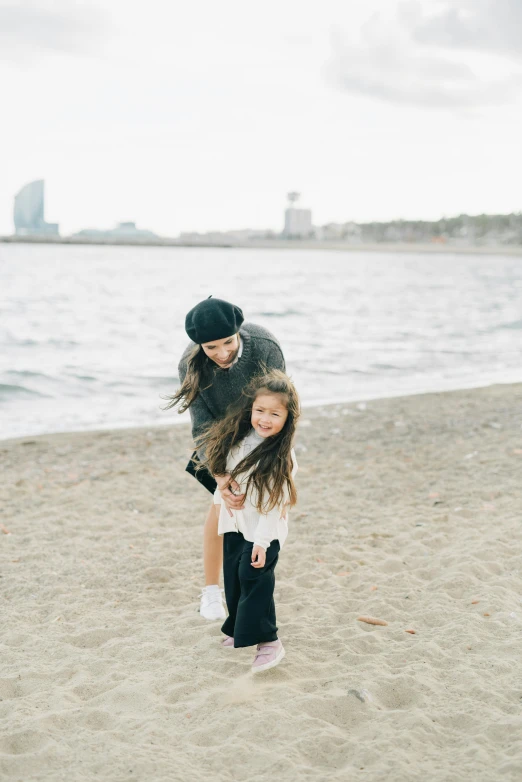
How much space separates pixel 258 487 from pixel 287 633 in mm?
938

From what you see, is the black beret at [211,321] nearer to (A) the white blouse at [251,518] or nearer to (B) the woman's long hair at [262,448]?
(B) the woman's long hair at [262,448]

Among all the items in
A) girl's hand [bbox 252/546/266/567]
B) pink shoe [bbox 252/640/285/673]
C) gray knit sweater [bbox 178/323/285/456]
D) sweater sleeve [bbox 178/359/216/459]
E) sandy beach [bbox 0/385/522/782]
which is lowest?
sandy beach [bbox 0/385/522/782]

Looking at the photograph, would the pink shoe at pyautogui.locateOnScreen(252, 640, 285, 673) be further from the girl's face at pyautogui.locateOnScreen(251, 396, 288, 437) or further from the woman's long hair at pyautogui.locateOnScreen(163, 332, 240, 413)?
the woman's long hair at pyautogui.locateOnScreen(163, 332, 240, 413)

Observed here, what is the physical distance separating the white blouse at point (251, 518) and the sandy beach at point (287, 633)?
0.60 metres

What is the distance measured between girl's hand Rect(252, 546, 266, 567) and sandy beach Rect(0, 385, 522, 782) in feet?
1.64

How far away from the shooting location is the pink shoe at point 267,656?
3.20 m

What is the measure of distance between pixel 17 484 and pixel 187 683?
3.45 meters

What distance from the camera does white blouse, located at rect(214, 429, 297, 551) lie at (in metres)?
3.13

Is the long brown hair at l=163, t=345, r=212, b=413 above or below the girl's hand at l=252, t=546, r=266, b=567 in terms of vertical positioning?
above

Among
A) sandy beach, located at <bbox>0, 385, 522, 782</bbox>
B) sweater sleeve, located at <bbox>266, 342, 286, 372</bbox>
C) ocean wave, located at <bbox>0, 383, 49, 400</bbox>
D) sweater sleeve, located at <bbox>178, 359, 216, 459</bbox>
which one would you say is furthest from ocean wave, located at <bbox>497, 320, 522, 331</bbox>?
sweater sleeve, located at <bbox>178, 359, 216, 459</bbox>

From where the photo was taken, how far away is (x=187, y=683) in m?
→ 3.15

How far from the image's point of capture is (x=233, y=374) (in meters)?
3.29

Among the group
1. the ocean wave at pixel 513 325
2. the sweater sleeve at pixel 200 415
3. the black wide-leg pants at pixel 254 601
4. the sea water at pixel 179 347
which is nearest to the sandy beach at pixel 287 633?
the black wide-leg pants at pixel 254 601

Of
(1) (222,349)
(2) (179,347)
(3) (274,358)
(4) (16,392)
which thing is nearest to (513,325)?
(2) (179,347)
